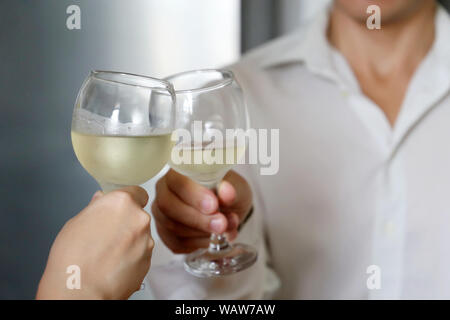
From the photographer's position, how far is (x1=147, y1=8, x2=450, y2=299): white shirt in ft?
3.25

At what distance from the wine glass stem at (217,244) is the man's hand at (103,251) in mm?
283

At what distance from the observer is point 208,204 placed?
62cm

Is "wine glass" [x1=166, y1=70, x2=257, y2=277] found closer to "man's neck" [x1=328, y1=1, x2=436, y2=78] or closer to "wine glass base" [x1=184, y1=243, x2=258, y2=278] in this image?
"wine glass base" [x1=184, y1=243, x2=258, y2=278]

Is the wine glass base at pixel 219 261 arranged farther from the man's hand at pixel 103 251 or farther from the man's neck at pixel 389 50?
the man's neck at pixel 389 50

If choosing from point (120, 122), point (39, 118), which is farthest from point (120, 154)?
point (39, 118)

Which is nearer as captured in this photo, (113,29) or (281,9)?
(113,29)

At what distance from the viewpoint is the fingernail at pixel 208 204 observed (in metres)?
0.62

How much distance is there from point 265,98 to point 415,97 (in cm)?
34

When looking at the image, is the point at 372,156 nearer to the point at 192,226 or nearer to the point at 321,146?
the point at 321,146

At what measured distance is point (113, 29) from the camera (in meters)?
0.64


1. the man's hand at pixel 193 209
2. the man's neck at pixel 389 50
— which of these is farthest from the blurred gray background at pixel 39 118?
the man's neck at pixel 389 50

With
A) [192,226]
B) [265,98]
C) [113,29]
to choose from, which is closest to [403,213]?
[265,98]

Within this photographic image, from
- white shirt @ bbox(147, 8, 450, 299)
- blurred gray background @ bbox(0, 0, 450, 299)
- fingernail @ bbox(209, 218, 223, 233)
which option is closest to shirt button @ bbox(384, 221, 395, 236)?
white shirt @ bbox(147, 8, 450, 299)

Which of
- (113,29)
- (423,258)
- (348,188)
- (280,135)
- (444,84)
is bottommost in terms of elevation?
(423,258)
